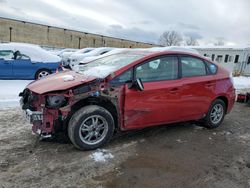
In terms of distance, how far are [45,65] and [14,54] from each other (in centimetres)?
122

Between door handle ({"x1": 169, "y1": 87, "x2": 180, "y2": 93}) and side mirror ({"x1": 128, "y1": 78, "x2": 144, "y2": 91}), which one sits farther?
door handle ({"x1": 169, "y1": 87, "x2": 180, "y2": 93})

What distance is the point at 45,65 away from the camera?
35.6 feet

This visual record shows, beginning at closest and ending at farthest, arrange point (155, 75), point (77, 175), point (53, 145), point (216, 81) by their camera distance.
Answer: point (77, 175) → point (53, 145) → point (155, 75) → point (216, 81)

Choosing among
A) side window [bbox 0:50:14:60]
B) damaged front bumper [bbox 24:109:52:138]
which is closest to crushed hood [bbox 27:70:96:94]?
damaged front bumper [bbox 24:109:52:138]

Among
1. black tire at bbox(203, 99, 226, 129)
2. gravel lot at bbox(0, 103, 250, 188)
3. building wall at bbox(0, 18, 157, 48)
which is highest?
building wall at bbox(0, 18, 157, 48)

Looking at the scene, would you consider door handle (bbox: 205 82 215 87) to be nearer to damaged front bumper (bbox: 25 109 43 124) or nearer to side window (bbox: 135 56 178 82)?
side window (bbox: 135 56 178 82)

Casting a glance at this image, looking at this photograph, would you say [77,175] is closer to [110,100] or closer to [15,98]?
[110,100]

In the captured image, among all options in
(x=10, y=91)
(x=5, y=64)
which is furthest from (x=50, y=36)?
(x=10, y=91)

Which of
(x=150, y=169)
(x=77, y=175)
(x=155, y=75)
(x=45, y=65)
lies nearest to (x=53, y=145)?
(x=77, y=175)

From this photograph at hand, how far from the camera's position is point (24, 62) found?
1053 cm

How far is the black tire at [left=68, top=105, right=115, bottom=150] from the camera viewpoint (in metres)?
4.04

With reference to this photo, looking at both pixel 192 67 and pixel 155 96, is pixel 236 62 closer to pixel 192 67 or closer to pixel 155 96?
pixel 192 67

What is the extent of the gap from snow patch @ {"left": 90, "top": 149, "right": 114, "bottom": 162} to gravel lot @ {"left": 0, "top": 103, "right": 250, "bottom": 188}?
0.10ft

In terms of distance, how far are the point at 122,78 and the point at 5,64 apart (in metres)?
7.46
